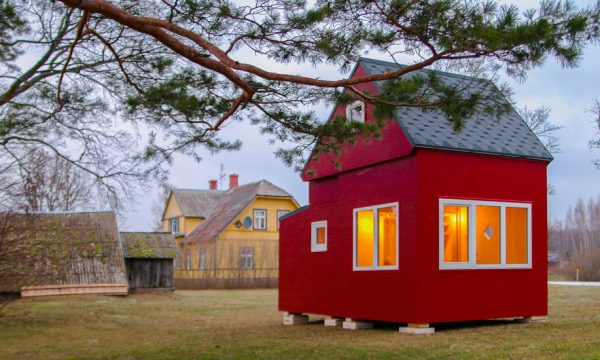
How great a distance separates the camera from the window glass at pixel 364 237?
43.3 ft

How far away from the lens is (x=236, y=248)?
37.1 metres

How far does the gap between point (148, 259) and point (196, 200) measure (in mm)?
20243

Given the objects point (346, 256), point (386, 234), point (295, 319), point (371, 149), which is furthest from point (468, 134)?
point (295, 319)

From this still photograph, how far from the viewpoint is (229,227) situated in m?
40.6

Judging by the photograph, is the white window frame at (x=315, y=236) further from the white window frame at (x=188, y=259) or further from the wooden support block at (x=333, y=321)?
the white window frame at (x=188, y=259)

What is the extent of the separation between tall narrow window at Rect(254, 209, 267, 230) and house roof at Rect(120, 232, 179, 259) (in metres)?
12.9

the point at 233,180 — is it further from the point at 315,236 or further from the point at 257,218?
the point at 315,236

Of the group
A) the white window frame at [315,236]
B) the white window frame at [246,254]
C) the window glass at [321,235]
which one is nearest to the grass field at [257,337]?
the white window frame at [315,236]

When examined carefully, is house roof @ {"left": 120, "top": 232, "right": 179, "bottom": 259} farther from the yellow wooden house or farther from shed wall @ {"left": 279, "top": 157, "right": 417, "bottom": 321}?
shed wall @ {"left": 279, "top": 157, "right": 417, "bottom": 321}

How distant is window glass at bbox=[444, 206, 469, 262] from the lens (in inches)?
486

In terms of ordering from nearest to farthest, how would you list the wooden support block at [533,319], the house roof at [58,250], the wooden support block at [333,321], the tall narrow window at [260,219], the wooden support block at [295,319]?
the wooden support block at [533,319]
the wooden support block at [333,321]
the house roof at [58,250]
the wooden support block at [295,319]
the tall narrow window at [260,219]

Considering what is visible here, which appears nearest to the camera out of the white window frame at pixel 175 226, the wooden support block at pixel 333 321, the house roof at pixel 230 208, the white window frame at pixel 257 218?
the wooden support block at pixel 333 321

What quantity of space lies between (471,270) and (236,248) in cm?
2590

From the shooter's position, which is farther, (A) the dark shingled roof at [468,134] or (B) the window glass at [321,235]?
(B) the window glass at [321,235]
